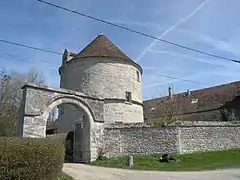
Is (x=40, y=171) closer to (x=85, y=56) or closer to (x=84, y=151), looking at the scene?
(x=84, y=151)

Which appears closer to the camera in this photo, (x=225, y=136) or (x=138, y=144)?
(x=138, y=144)

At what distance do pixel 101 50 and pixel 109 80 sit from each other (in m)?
3.53

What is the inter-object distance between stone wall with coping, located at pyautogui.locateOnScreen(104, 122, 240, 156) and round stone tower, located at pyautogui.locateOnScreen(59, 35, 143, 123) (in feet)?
19.8

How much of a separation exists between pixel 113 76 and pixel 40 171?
69.7 feet

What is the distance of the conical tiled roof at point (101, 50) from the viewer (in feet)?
102

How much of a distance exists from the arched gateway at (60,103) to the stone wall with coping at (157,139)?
4.79 ft

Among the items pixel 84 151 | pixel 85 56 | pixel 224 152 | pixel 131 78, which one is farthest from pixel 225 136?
pixel 85 56

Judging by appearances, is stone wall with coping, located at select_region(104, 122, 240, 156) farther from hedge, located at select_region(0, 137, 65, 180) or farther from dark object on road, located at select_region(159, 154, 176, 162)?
hedge, located at select_region(0, 137, 65, 180)

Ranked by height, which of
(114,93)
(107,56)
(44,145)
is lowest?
(44,145)

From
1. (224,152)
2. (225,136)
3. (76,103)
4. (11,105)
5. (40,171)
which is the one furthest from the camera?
(11,105)

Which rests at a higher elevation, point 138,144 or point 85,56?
point 85,56

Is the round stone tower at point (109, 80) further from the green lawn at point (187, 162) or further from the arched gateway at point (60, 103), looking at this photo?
the green lawn at point (187, 162)

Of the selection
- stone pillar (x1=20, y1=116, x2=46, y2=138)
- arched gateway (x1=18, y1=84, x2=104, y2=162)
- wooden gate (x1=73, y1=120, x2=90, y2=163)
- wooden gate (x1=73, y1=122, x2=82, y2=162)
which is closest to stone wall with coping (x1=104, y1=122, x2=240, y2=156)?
arched gateway (x1=18, y1=84, x2=104, y2=162)

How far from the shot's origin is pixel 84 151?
21.4 meters
